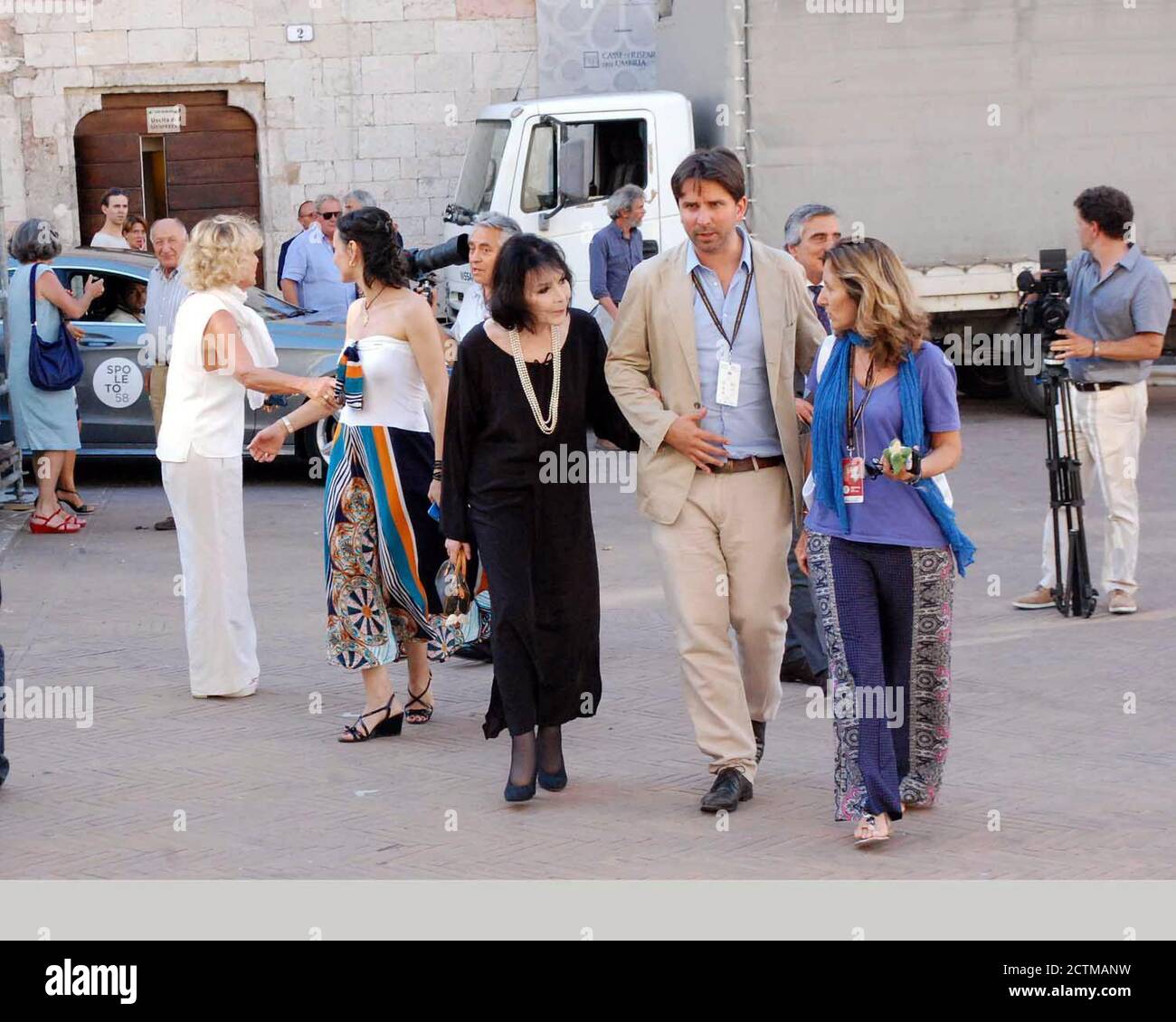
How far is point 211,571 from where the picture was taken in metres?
7.22

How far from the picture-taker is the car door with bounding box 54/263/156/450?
1262 centimetres

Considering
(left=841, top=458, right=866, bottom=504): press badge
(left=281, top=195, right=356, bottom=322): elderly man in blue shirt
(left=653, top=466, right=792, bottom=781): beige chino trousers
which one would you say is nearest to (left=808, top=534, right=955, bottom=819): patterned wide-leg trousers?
(left=841, top=458, right=866, bottom=504): press badge

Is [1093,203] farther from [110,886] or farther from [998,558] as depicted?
[110,886]

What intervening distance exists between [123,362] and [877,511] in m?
8.64

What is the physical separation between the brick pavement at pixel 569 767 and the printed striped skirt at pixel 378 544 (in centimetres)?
43

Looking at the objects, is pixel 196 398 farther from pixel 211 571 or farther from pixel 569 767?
pixel 569 767

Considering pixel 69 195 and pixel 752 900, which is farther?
pixel 69 195

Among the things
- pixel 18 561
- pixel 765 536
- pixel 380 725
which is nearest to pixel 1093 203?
pixel 765 536

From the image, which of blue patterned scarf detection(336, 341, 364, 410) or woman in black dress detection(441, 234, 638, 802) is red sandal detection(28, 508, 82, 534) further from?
woman in black dress detection(441, 234, 638, 802)

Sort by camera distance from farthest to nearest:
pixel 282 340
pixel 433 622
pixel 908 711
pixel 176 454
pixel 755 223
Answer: pixel 755 223, pixel 282 340, pixel 176 454, pixel 433 622, pixel 908 711

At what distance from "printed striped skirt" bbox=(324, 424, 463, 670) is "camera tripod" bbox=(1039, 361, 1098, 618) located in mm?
3308

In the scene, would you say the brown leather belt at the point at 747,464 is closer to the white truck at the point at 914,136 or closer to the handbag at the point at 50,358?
the handbag at the point at 50,358

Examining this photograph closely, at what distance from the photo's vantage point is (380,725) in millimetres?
6594
